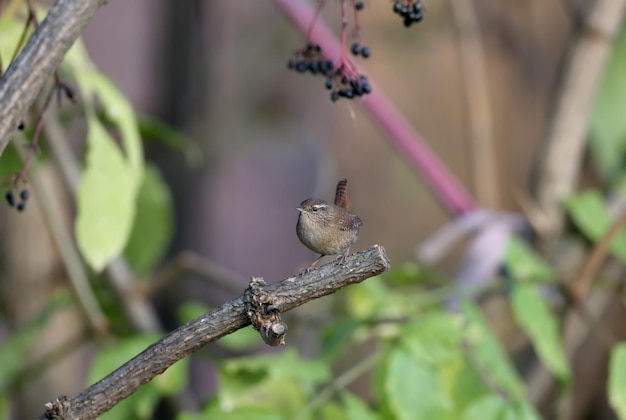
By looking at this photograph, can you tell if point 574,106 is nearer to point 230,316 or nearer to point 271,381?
point 271,381

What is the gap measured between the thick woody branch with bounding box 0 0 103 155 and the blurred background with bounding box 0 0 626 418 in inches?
43.8

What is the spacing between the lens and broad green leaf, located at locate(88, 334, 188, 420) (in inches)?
69.1

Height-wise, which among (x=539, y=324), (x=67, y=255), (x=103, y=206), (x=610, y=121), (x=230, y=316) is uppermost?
(x=610, y=121)

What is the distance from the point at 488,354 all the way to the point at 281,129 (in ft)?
10.4

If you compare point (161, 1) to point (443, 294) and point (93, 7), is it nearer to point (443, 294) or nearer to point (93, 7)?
point (443, 294)

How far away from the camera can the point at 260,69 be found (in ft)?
14.4

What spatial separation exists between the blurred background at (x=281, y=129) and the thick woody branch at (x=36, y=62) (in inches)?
43.8

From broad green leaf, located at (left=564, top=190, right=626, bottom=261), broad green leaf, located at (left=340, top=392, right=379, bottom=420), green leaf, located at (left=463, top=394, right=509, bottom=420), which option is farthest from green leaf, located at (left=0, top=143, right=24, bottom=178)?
broad green leaf, located at (left=564, top=190, right=626, bottom=261)

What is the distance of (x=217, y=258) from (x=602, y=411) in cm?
184

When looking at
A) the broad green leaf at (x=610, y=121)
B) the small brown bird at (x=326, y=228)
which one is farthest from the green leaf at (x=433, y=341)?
the broad green leaf at (x=610, y=121)

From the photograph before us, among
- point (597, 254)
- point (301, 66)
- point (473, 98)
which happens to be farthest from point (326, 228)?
point (473, 98)

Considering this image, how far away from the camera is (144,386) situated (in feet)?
5.73

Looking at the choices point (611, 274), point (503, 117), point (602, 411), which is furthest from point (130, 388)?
point (503, 117)

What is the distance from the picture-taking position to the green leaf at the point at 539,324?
179 centimetres
